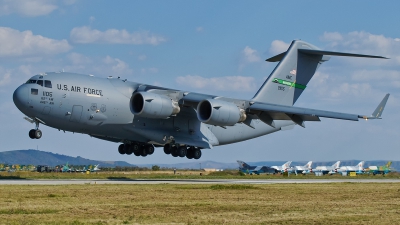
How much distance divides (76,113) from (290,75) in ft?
42.2

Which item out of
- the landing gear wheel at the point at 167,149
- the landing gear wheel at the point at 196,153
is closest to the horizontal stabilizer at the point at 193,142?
the landing gear wheel at the point at 196,153

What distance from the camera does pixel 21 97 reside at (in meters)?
26.0

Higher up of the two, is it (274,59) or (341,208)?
(274,59)

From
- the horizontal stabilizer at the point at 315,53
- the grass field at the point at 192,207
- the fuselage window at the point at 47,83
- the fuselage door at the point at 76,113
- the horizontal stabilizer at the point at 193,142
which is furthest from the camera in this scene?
the horizontal stabilizer at the point at 315,53


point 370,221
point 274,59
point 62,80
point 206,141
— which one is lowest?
point 370,221

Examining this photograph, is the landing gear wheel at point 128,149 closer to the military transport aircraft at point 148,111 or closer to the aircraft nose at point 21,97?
the military transport aircraft at point 148,111

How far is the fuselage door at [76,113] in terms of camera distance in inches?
1065

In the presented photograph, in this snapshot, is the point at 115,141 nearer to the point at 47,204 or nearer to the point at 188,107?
the point at 188,107

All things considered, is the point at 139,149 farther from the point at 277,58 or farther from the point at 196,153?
the point at 277,58

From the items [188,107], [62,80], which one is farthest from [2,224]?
[188,107]

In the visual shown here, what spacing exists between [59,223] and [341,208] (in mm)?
7029

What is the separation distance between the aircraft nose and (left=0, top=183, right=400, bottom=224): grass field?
19.3 ft

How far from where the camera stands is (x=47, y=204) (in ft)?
51.0

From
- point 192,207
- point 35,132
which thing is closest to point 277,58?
point 35,132
